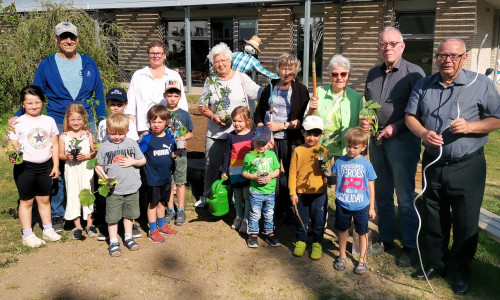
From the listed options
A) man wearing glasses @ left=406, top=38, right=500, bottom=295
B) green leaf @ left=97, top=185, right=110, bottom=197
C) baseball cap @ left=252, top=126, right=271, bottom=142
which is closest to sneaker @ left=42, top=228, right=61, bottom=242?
green leaf @ left=97, top=185, right=110, bottom=197

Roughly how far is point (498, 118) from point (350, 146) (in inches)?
45.3

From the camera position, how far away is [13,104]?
9266 millimetres

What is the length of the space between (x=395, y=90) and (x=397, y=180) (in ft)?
2.74

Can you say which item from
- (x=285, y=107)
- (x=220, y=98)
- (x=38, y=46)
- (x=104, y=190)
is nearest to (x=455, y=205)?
(x=285, y=107)

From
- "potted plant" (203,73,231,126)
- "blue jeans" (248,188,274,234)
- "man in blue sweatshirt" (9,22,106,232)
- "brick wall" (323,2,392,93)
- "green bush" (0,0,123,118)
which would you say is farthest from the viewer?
"brick wall" (323,2,392,93)

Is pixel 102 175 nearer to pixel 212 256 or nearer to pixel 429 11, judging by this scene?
pixel 212 256

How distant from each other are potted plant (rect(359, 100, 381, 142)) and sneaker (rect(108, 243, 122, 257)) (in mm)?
2619

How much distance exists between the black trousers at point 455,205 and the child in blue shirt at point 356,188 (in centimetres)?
49

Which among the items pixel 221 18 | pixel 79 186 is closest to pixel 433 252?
pixel 79 186

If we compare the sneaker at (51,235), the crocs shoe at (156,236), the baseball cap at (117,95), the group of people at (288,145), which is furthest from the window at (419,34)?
the sneaker at (51,235)

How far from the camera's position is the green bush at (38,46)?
832 centimetres

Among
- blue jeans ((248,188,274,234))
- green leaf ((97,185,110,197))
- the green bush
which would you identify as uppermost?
the green bush

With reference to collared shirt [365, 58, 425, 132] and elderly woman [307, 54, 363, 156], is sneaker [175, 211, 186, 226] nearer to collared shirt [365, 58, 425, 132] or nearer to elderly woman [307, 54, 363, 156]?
elderly woman [307, 54, 363, 156]

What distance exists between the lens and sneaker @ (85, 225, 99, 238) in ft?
14.9
